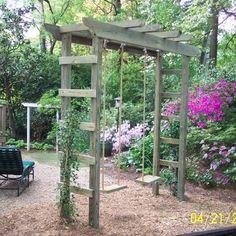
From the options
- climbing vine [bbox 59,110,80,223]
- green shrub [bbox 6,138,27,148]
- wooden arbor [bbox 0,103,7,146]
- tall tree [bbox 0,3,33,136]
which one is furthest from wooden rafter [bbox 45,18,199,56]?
tall tree [bbox 0,3,33,136]

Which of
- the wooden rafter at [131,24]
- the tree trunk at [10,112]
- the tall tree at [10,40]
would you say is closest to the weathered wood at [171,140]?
the wooden rafter at [131,24]

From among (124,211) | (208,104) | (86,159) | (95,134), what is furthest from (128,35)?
(208,104)

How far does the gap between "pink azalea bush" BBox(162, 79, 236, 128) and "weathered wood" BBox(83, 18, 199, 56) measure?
1.80 metres

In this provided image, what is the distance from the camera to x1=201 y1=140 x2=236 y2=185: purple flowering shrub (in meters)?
6.62

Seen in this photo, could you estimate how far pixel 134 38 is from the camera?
475cm

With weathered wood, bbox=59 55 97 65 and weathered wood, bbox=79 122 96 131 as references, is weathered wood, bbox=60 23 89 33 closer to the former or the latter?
weathered wood, bbox=59 55 97 65

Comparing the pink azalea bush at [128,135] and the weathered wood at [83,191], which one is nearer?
the weathered wood at [83,191]

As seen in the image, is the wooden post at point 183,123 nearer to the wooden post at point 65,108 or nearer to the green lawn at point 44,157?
the wooden post at point 65,108

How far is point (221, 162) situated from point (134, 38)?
309 cm

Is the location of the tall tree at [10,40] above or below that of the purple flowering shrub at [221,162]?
above

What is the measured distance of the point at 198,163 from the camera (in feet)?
24.0

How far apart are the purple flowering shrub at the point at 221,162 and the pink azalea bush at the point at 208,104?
0.65 metres

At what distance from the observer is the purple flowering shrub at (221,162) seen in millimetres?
6618

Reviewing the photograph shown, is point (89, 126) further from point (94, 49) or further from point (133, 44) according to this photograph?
point (133, 44)
